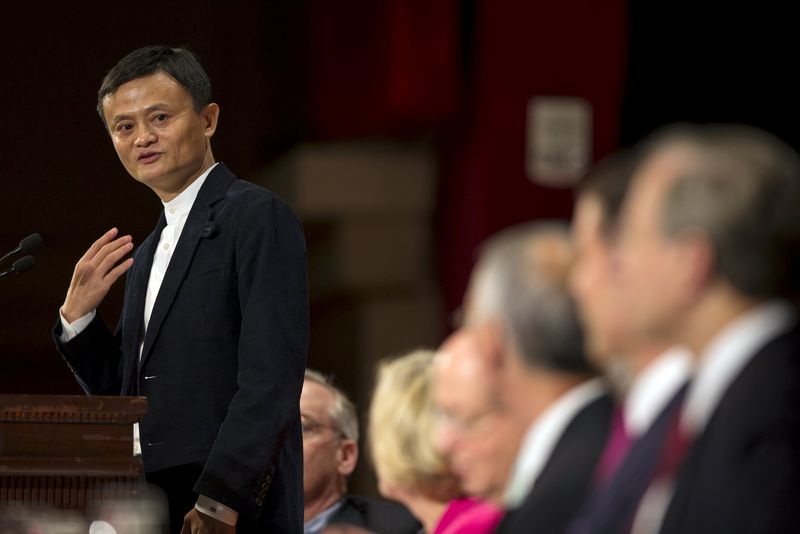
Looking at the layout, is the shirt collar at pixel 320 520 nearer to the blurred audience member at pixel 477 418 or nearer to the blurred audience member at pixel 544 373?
the blurred audience member at pixel 477 418

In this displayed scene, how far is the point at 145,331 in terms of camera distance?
2.56 meters

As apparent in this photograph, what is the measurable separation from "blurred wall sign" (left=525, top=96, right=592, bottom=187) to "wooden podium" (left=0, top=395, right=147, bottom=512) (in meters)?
2.94

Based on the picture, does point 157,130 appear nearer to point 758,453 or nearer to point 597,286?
point 597,286

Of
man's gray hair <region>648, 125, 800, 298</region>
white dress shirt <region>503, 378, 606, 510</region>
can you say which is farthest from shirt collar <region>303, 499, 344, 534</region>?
man's gray hair <region>648, 125, 800, 298</region>

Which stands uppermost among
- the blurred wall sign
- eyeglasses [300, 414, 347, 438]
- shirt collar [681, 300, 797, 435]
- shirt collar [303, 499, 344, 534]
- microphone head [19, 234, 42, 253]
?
shirt collar [681, 300, 797, 435]

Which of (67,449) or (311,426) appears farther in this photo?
(311,426)

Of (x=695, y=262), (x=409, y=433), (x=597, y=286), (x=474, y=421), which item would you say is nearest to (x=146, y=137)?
(x=409, y=433)

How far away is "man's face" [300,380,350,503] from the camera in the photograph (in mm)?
3328

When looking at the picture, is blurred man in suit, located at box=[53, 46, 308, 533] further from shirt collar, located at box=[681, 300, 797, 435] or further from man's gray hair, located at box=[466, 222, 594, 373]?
shirt collar, located at box=[681, 300, 797, 435]

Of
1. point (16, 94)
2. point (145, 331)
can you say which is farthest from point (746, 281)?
point (16, 94)

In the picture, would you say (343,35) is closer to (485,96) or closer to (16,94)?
(485,96)

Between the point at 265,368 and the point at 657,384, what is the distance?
1001mm

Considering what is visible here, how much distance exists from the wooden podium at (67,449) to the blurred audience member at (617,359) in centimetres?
95

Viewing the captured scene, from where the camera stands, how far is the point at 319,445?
3.33m
